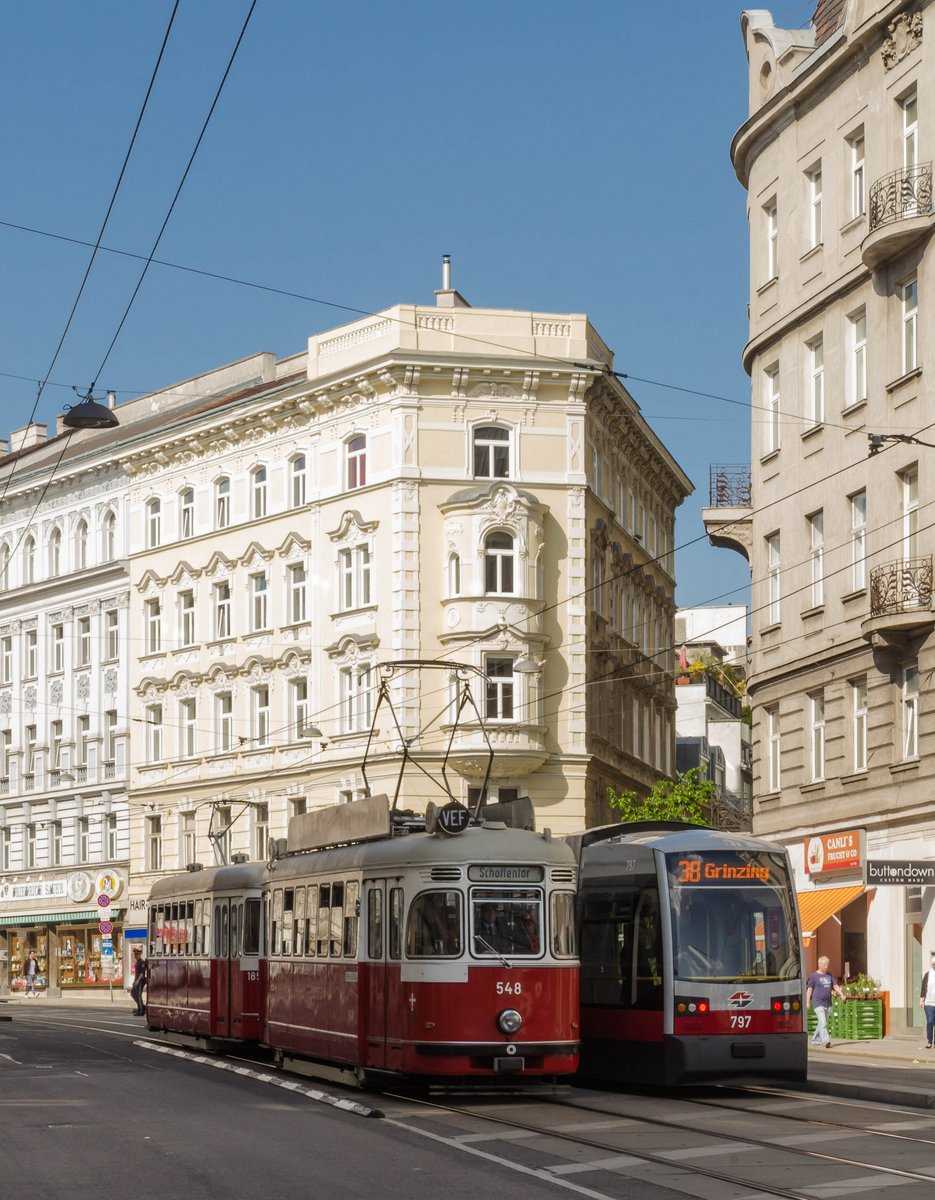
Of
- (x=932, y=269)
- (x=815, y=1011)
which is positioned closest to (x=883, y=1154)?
(x=815, y=1011)

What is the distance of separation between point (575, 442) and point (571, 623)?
4.82m

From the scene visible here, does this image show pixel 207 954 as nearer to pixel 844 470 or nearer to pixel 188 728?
pixel 844 470

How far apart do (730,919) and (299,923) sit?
19.1 ft

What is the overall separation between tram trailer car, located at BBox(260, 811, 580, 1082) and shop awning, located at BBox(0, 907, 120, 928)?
43.8 metres

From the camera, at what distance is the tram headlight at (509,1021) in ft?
68.4

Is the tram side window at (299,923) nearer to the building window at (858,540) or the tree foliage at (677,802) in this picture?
the building window at (858,540)

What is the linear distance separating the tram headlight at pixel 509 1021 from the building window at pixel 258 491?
131 ft

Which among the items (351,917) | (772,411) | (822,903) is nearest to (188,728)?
(772,411)

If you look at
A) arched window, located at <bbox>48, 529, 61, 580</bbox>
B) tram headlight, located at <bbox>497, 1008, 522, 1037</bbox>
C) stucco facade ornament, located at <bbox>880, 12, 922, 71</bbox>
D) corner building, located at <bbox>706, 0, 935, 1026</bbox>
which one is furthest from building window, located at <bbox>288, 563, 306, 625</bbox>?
tram headlight, located at <bbox>497, 1008, 522, 1037</bbox>

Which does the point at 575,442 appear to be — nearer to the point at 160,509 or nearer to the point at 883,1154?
the point at 160,509

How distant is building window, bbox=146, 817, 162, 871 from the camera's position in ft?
209

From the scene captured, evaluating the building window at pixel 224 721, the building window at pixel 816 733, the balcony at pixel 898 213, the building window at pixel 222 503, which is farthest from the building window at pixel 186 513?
the balcony at pixel 898 213

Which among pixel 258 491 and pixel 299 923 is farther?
pixel 258 491

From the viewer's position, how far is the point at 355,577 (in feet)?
184
